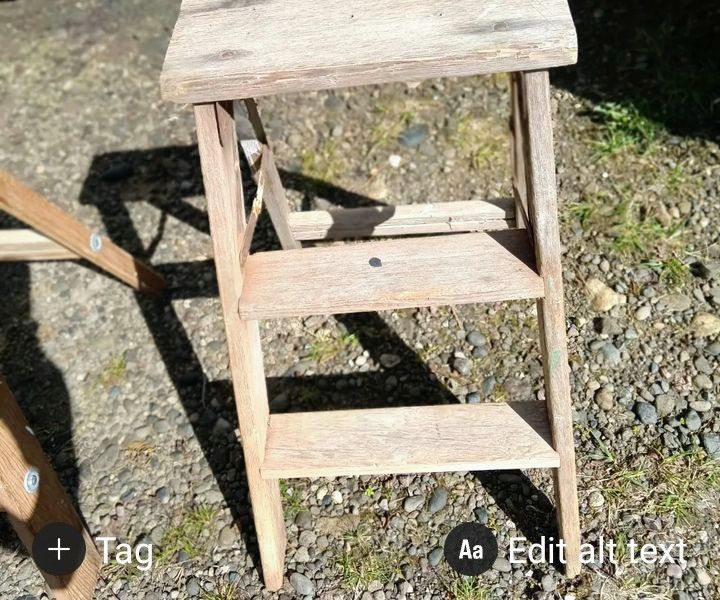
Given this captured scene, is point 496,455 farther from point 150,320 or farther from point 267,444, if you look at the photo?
point 150,320

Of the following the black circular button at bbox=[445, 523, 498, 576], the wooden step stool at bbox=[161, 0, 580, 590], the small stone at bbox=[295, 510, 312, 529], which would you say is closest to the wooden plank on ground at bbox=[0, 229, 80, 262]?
the wooden step stool at bbox=[161, 0, 580, 590]

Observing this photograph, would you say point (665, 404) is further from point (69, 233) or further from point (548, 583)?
point (69, 233)

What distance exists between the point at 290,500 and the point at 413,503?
37cm

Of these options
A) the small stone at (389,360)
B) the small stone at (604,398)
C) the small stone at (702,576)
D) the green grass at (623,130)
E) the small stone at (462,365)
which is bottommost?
the small stone at (702,576)

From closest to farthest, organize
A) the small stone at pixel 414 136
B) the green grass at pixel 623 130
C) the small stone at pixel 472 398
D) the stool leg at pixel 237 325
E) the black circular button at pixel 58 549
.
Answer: the stool leg at pixel 237 325 < the black circular button at pixel 58 549 < the small stone at pixel 472 398 < the green grass at pixel 623 130 < the small stone at pixel 414 136

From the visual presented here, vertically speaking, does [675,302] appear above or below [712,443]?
above

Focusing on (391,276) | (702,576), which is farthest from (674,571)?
(391,276)

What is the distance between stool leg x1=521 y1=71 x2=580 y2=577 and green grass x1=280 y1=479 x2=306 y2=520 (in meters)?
0.76

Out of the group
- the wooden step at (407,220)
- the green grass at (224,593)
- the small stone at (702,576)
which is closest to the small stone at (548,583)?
the small stone at (702,576)

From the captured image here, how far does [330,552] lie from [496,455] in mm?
627

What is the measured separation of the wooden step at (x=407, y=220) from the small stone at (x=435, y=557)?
3.29 ft

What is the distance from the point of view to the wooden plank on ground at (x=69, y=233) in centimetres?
247

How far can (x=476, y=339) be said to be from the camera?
2.75 meters

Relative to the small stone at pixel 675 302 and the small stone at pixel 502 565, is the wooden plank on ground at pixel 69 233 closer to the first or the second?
the small stone at pixel 502 565
